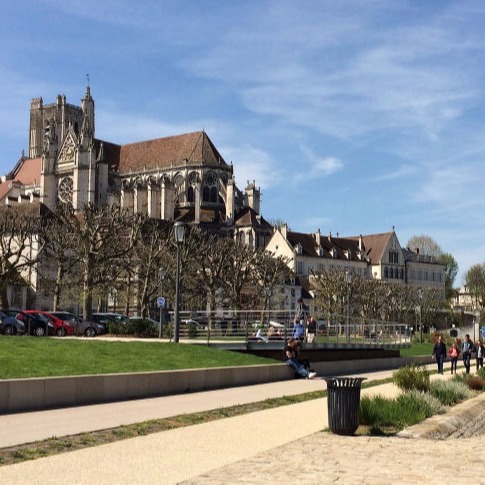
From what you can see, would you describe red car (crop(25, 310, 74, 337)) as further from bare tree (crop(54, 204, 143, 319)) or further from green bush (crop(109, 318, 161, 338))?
bare tree (crop(54, 204, 143, 319))

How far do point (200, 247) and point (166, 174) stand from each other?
67.1 m

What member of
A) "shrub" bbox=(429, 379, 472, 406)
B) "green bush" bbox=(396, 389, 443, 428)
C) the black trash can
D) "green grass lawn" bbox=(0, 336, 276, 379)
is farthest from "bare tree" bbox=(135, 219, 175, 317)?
the black trash can

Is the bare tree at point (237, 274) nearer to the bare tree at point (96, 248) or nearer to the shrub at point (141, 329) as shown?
the bare tree at point (96, 248)

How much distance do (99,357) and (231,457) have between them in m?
11.2

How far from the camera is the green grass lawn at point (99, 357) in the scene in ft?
58.9

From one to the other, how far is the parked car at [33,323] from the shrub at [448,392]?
22.7m

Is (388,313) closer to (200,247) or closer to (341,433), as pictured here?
(200,247)

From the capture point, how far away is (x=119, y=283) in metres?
55.4

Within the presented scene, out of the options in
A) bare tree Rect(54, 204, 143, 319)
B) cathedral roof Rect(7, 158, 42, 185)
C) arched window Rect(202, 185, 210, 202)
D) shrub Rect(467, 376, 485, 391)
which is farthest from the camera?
cathedral roof Rect(7, 158, 42, 185)

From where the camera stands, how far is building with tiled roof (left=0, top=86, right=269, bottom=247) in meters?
122

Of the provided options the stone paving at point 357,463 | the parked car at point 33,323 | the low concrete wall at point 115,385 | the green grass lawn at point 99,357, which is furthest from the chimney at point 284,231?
the stone paving at point 357,463

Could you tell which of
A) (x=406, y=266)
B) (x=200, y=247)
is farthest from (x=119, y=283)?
(x=406, y=266)

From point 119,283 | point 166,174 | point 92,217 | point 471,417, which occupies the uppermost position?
point 166,174

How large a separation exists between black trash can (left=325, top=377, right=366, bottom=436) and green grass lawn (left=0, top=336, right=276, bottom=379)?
6832 millimetres
